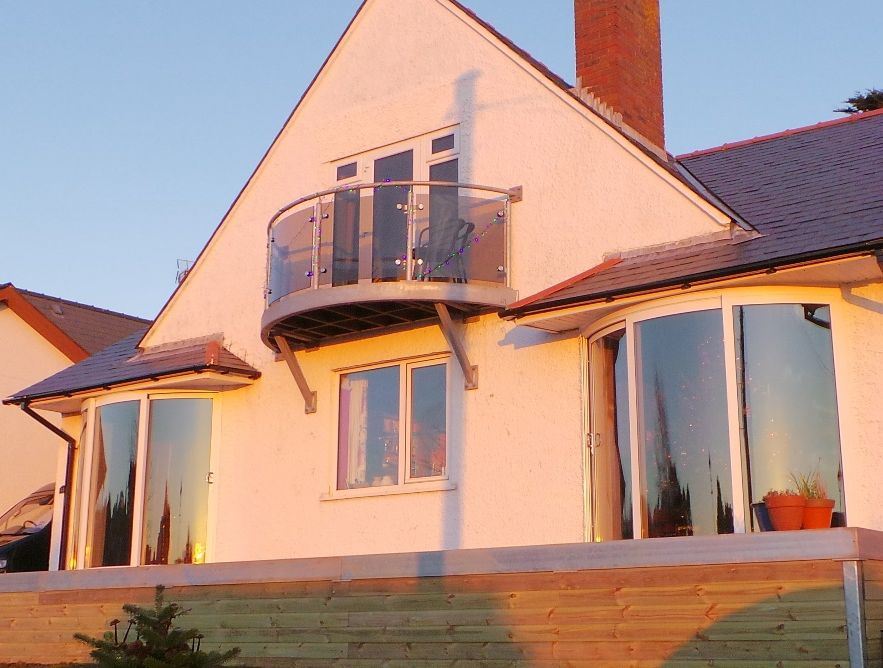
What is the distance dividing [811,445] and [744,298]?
1.42 m

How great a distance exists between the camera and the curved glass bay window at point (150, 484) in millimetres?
15312

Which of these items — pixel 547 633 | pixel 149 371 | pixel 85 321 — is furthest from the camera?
pixel 85 321

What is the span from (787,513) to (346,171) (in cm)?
742

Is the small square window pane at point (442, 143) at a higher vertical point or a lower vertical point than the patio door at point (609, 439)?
higher

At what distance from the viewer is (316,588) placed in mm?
10523

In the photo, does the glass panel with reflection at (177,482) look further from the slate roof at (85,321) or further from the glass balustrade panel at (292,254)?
the slate roof at (85,321)

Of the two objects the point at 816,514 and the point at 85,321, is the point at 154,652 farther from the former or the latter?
the point at 85,321

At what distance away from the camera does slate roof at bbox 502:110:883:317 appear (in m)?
10.6

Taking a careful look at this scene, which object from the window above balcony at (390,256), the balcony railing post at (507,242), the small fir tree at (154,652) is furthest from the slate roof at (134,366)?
the small fir tree at (154,652)

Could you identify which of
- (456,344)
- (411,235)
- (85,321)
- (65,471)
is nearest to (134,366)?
(65,471)

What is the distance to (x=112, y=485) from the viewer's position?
15711 mm

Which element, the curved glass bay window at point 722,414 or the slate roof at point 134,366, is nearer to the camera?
the curved glass bay window at point 722,414

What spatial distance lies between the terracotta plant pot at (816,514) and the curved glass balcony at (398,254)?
4.06 meters

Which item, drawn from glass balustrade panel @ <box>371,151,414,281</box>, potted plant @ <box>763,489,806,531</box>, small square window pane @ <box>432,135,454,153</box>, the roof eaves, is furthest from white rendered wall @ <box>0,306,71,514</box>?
potted plant @ <box>763,489,806,531</box>
